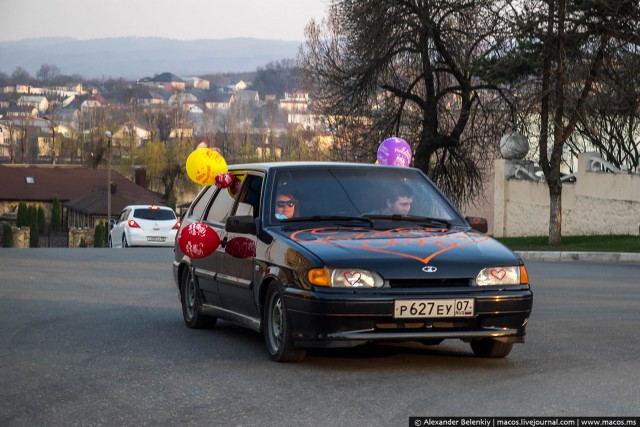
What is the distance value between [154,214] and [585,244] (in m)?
12.2

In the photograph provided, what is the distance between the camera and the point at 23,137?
186 meters

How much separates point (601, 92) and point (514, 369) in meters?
28.7

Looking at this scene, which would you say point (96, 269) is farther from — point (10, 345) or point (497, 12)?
point (497, 12)

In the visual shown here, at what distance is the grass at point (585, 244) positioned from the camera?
101 feet

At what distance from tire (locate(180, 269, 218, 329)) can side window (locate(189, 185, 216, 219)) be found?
0.57 meters

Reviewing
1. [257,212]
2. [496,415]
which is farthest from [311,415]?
[257,212]

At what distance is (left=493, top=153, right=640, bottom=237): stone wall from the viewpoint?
36.9 metres

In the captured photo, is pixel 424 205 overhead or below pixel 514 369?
overhead

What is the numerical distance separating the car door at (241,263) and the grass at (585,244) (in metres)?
19.5

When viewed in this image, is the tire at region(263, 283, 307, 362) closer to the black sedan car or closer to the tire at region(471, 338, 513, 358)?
the black sedan car

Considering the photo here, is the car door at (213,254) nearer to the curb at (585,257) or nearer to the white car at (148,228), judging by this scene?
the curb at (585,257)

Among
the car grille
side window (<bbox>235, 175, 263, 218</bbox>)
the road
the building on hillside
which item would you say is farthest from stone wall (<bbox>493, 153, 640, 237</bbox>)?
the building on hillside

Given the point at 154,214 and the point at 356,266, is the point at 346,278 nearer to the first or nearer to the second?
the point at 356,266

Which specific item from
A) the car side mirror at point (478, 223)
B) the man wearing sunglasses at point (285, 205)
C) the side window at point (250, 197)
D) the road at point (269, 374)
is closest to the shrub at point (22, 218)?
the road at point (269, 374)
